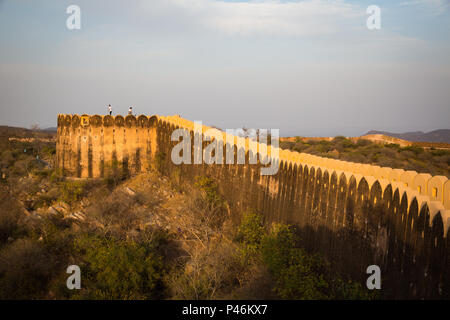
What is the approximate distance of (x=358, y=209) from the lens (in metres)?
6.84

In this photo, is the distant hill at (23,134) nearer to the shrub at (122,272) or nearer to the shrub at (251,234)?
the shrub at (122,272)

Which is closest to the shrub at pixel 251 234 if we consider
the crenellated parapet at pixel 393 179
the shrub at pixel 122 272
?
the crenellated parapet at pixel 393 179

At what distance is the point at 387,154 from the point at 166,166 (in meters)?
12.6

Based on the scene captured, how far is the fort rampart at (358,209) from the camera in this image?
5.24m

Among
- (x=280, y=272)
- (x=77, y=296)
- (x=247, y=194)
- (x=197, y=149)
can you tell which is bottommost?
(x=77, y=296)

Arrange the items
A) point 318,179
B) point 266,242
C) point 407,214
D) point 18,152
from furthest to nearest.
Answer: point 18,152 → point 266,242 → point 318,179 → point 407,214

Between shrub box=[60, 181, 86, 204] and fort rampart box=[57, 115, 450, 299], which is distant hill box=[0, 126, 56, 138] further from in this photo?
fort rampart box=[57, 115, 450, 299]

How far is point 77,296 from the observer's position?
9.41 meters

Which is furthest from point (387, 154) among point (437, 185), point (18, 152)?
point (18, 152)

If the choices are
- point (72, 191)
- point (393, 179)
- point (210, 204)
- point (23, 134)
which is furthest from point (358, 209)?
point (23, 134)

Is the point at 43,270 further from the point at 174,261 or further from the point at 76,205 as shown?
the point at 76,205

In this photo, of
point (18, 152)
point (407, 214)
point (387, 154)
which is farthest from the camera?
point (18, 152)

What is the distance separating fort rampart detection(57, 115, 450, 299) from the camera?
5.24m

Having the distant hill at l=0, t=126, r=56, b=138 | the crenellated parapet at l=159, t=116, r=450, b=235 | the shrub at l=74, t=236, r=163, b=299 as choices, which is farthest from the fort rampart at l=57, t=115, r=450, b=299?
the distant hill at l=0, t=126, r=56, b=138
